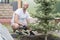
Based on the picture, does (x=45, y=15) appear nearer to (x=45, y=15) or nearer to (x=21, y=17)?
(x=45, y=15)

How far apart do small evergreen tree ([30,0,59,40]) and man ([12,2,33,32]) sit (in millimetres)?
505

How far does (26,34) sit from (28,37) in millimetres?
117

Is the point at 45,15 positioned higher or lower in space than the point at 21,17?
higher

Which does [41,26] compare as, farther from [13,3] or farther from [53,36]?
[13,3]

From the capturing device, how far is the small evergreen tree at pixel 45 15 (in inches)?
220

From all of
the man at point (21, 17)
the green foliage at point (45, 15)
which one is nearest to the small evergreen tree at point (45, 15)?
the green foliage at point (45, 15)

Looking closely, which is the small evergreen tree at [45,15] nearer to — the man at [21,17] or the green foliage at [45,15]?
the green foliage at [45,15]

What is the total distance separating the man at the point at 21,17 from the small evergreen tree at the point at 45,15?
1.66ft

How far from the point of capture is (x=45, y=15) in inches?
223

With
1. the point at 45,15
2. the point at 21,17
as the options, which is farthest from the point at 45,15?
the point at 21,17

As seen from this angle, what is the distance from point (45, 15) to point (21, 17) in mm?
791

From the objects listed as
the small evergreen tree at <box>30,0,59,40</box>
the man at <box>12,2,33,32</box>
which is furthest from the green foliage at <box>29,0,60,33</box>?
the man at <box>12,2,33,32</box>

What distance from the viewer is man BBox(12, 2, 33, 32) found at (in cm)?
614

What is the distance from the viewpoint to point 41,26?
221 inches
